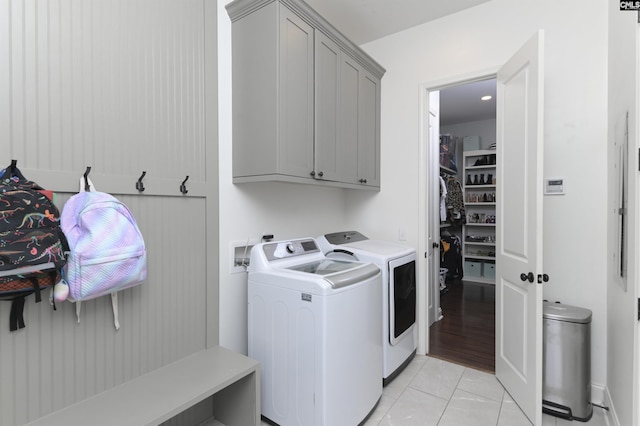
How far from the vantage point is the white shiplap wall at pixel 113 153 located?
1171 millimetres

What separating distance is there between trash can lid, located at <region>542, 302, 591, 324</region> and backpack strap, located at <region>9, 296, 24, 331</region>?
2.71 meters

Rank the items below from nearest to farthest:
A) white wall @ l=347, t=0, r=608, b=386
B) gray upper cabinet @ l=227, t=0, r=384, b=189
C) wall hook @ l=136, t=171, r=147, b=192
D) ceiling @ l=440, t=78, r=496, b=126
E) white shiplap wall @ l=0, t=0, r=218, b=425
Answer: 1. white shiplap wall @ l=0, t=0, r=218, b=425
2. wall hook @ l=136, t=171, r=147, b=192
3. gray upper cabinet @ l=227, t=0, r=384, b=189
4. white wall @ l=347, t=0, r=608, b=386
5. ceiling @ l=440, t=78, r=496, b=126

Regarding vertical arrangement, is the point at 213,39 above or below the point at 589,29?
below

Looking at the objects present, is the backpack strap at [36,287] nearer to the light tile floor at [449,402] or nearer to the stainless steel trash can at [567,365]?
the light tile floor at [449,402]

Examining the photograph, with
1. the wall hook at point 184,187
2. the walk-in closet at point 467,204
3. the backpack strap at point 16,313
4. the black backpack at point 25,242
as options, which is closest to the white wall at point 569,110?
the walk-in closet at point 467,204

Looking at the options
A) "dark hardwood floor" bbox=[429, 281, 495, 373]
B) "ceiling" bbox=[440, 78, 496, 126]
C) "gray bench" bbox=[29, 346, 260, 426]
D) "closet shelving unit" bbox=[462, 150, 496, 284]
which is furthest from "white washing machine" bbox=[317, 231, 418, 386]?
"closet shelving unit" bbox=[462, 150, 496, 284]

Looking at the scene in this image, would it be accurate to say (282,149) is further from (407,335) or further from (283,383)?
(407,335)

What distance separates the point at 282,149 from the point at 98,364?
1.39 meters

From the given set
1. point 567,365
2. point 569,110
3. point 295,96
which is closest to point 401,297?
point 567,365

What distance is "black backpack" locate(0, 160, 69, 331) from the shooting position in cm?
103

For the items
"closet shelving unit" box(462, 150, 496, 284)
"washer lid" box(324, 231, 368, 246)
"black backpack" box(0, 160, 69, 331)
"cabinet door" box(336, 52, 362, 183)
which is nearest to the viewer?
"black backpack" box(0, 160, 69, 331)

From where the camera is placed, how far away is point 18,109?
3.79 feet

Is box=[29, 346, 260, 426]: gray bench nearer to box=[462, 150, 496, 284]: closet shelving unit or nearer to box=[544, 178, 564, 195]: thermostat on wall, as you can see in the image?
box=[544, 178, 564, 195]: thermostat on wall

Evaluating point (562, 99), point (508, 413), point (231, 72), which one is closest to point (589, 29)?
point (562, 99)
